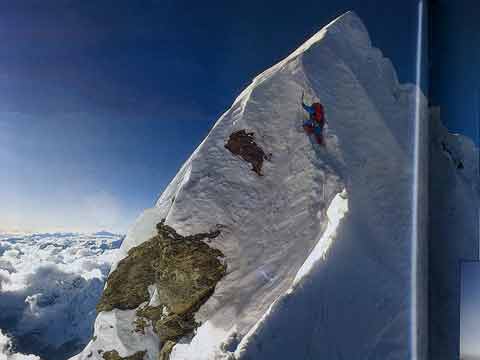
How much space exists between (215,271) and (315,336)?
5.68 ft

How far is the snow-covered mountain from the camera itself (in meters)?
3.07

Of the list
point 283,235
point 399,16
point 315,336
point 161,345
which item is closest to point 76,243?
point 161,345

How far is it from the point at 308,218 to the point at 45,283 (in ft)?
14.0

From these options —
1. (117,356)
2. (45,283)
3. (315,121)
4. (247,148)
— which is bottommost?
(117,356)

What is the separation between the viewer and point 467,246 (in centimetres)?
341

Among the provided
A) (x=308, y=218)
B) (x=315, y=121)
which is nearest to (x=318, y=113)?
(x=315, y=121)

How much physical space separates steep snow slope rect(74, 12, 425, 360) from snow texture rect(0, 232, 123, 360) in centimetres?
66

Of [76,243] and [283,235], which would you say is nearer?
[283,235]

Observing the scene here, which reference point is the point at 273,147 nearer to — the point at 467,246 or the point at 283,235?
the point at 283,235

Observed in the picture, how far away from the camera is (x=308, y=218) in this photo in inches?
164

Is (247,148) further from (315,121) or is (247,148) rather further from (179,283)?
(179,283)

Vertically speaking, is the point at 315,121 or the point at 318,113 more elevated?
the point at 318,113

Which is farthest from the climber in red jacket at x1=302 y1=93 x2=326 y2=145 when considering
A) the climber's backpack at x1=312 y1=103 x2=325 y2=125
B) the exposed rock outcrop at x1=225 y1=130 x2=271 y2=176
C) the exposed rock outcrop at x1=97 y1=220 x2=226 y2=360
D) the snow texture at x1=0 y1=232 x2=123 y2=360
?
the snow texture at x1=0 y1=232 x2=123 y2=360

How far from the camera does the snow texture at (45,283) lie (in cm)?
373
